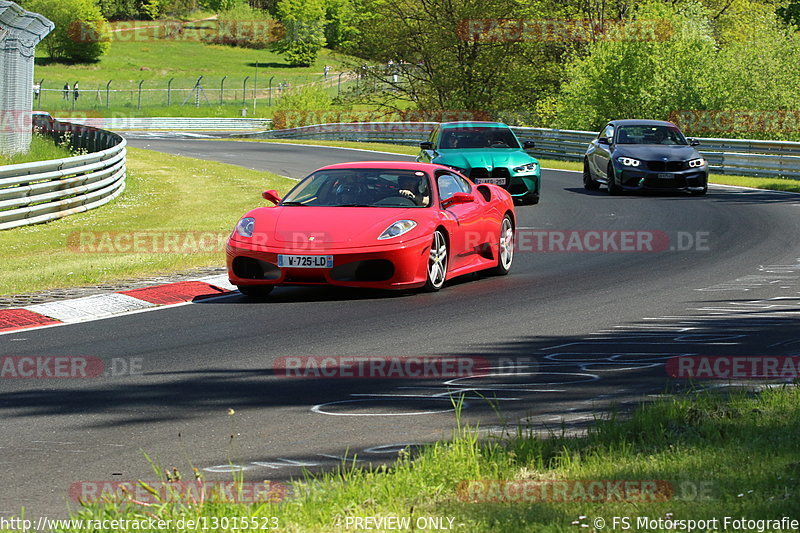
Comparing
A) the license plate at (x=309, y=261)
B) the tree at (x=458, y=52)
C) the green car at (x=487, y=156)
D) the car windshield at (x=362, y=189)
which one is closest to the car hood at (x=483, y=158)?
the green car at (x=487, y=156)

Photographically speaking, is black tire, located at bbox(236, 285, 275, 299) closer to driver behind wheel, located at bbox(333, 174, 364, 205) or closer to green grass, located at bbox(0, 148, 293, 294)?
driver behind wheel, located at bbox(333, 174, 364, 205)

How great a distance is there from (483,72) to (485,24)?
2518 mm

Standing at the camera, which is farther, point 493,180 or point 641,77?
point 641,77

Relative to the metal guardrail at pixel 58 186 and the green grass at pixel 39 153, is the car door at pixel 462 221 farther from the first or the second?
the green grass at pixel 39 153

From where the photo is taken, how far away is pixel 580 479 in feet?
16.7

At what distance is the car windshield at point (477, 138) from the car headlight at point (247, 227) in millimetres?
11207

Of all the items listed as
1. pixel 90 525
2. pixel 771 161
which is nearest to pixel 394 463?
pixel 90 525

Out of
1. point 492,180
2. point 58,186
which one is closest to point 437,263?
point 492,180

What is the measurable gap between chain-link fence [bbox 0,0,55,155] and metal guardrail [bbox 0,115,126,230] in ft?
7.49

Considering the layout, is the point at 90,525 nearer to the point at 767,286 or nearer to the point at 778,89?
the point at 767,286

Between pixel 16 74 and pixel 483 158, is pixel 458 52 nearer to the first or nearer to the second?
pixel 16 74

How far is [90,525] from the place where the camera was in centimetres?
436

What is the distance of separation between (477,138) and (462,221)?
1060 cm

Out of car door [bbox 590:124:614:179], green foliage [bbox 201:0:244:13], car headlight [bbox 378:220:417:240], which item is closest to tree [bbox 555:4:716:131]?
car door [bbox 590:124:614:179]
